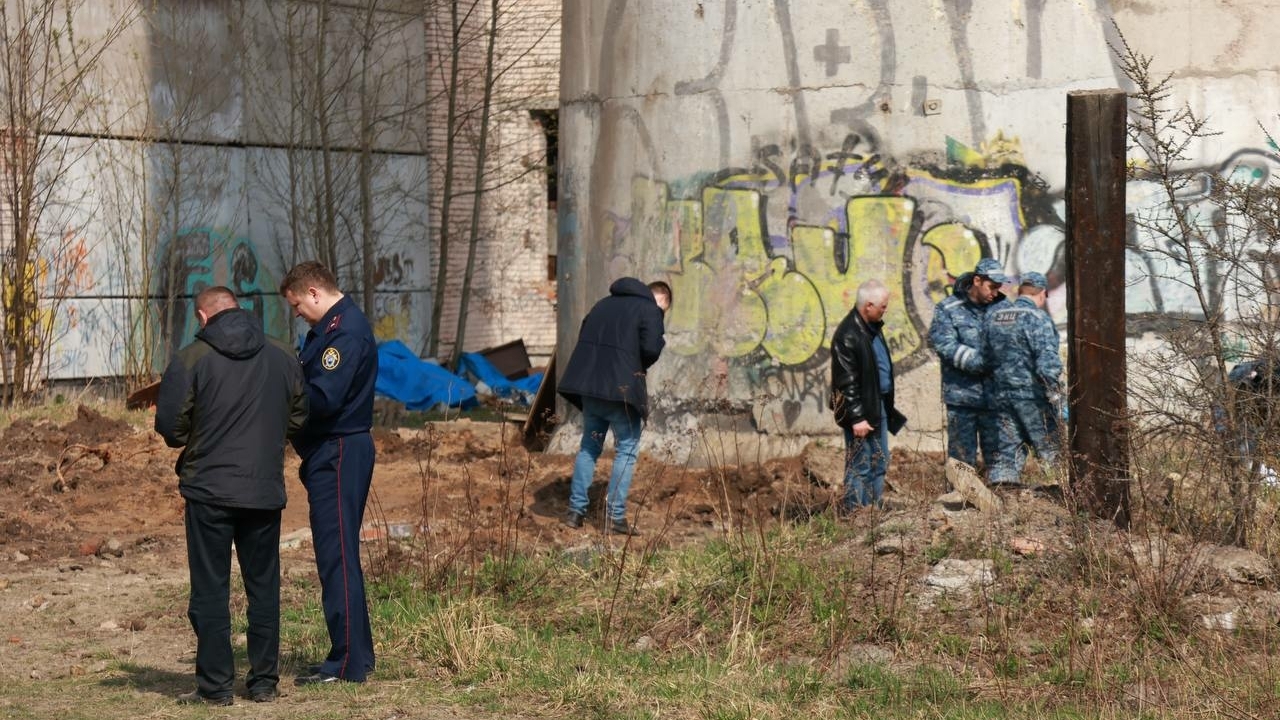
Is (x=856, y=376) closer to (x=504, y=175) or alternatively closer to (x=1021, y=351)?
(x=1021, y=351)

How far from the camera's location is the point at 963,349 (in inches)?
392

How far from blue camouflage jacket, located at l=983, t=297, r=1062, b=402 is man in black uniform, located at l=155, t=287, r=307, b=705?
5140mm

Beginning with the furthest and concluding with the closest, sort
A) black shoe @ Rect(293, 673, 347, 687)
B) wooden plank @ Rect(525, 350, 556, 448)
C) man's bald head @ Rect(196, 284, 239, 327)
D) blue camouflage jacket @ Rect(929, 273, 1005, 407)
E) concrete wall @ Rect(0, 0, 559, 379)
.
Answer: concrete wall @ Rect(0, 0, 559, 379) < wooden plank @ Rect(525, 350, 556, 448) < blue camouflage jacket @ Rect(929, 273, 1005, 407) < black shoe @ Rect(293, 673, 347, 687) < man's bald head @ Rect(196, 284, 239, 327)

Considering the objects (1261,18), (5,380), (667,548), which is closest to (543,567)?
(667,548)

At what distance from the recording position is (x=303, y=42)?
63.8ft

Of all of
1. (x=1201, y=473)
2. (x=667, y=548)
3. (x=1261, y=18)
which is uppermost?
(x=1261, y=18)

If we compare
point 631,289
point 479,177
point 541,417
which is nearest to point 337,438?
point 631,289

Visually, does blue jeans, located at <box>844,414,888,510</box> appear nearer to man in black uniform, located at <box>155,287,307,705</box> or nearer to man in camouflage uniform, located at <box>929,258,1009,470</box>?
man in camouflage uniform, located at <box>929,258,1009,470</box>

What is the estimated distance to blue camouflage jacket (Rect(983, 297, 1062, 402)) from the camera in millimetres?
9719

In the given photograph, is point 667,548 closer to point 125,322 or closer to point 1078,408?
point 1078,408

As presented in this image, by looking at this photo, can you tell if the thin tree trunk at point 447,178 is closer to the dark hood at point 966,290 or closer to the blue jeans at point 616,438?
the blue jeans at point 616,438

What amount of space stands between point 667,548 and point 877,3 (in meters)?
5.29

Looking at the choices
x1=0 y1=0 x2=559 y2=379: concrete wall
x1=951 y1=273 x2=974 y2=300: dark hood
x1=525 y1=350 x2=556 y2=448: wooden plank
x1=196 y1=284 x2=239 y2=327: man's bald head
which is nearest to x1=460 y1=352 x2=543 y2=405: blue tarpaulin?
x1=0 y1=0 x2=559 y2=379: concrete wall

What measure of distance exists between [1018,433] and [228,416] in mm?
5630
